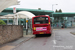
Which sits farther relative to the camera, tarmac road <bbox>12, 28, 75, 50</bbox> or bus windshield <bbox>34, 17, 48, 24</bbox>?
bus windshield <bbox>34, 17, 48, 24</bbox>

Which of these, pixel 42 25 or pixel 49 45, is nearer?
pixel 49 45

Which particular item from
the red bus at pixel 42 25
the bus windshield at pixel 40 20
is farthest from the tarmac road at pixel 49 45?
the bus windshield at pixel 40 20

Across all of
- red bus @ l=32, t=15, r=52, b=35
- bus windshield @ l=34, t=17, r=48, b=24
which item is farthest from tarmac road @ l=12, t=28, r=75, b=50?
bus windshield @ l=34, t=17, r=48, b=24

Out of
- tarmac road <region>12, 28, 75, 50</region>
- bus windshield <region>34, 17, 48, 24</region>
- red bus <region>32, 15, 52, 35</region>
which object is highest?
bus windshield <region>34, 17, 48, 24</region>

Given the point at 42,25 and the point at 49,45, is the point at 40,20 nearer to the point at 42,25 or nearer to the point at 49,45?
the point at 42,25

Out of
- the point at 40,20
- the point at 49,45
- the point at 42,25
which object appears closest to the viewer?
the point at 49,45

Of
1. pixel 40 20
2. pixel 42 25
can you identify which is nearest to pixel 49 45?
pixel 42 25

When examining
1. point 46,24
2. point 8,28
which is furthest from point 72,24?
point 8,28

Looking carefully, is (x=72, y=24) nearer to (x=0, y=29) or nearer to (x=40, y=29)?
(x=40, y=29)

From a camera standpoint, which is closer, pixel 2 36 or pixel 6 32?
pixel 2 36

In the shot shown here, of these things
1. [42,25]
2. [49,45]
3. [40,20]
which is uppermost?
[40,20]

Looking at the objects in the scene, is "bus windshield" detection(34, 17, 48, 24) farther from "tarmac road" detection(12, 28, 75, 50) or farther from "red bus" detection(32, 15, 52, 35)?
"tarmac road" detection(12, 28, 75, 50)

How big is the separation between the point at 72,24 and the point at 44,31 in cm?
4980

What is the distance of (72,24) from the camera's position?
64.2 metres
